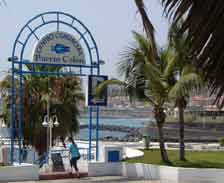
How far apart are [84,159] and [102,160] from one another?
1.70 m

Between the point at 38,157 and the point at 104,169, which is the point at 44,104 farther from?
the point at 104,169

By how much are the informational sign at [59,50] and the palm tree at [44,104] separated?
526cm

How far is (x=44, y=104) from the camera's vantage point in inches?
1070

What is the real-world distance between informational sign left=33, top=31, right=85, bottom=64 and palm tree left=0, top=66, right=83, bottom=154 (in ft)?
17.3

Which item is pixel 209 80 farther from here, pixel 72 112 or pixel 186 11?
pixel 72 112

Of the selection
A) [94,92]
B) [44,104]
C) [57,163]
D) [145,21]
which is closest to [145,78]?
[94,92]

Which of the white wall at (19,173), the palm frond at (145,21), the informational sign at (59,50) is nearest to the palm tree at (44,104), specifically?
the informational sign at (59,50)

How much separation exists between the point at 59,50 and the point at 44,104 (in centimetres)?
652

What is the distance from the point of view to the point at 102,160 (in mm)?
21953

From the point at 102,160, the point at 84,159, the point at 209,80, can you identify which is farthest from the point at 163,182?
the point at 209,80

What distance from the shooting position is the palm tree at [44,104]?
89.3 feet

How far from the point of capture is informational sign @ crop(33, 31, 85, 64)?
2080cm

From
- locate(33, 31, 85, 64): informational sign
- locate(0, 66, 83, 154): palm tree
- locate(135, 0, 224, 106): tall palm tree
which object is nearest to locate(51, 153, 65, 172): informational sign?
locate(33, 31, 85, 64): informational sign

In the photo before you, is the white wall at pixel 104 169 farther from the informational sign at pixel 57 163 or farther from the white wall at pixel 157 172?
the informational sign at pixel 57 163
